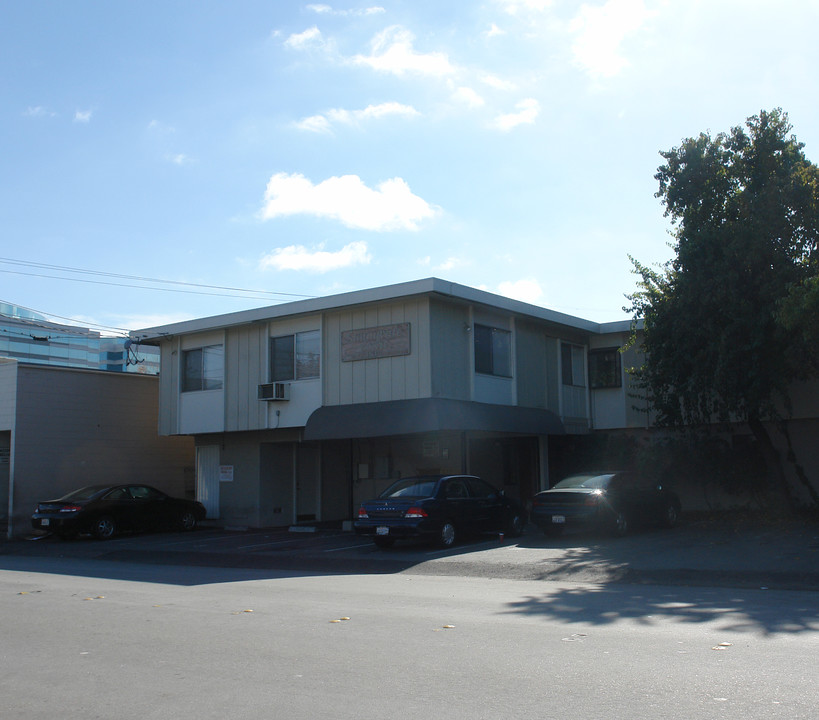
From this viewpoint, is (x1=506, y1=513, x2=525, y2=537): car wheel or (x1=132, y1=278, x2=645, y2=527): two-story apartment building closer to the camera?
(x1=506, y1=513, x2=525, y2=537): car wheel

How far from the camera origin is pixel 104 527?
73.5ft

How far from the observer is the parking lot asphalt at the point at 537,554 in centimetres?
1315

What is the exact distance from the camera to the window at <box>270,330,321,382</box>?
2286cm

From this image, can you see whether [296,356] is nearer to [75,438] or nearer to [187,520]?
[187,520]

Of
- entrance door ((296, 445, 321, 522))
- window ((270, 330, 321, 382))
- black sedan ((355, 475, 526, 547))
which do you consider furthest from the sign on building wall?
entrance door ((296, 445, 321, 522))

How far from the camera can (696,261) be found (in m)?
20.2

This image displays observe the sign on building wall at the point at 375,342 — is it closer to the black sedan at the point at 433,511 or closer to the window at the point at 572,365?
the black sedan at the point at 433,511

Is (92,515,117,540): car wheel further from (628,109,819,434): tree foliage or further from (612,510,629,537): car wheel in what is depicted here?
(628,109,819,434): tree foliage

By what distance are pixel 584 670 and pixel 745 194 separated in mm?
16062

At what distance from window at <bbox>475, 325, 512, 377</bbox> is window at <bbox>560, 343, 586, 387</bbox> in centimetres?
290

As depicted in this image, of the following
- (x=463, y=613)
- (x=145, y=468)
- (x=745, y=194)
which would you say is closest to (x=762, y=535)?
(x=745, y=194)

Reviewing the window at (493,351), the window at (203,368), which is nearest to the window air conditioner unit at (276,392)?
the window at (203,368)

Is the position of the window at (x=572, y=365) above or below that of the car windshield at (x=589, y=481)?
above

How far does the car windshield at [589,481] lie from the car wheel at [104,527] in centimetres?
1194
